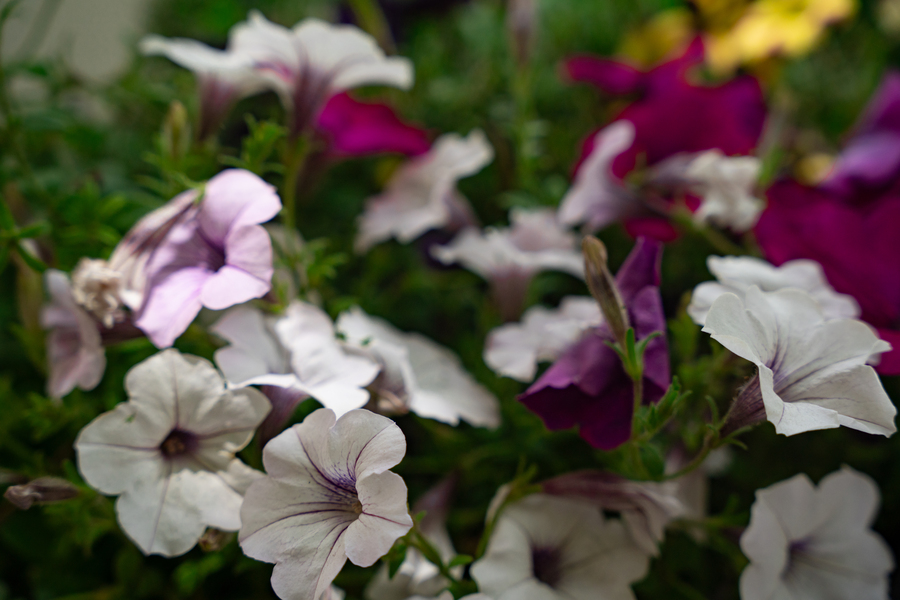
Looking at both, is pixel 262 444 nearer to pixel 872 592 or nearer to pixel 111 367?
pixel 111 367

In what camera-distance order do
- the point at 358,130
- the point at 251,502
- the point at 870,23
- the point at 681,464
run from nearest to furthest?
the point at 251,502, the point at 681,464, the point at 358,130, the point at 870,23

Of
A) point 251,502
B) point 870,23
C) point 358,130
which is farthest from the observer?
point 870,23

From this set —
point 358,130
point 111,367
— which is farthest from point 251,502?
point 358,130

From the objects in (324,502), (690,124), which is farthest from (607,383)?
(690,124)

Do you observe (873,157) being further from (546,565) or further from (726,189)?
(546,565)

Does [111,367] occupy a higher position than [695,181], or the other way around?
[695,181]

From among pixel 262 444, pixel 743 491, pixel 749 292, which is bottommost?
pixel 743 491

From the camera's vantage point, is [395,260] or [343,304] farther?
[395,260]
